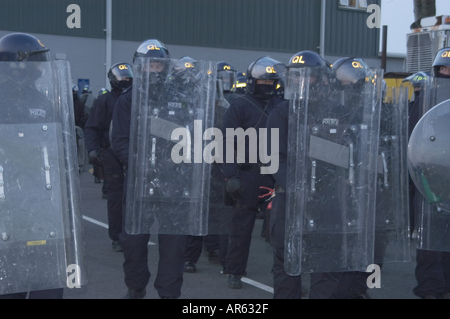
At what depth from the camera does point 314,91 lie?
3.96 metres

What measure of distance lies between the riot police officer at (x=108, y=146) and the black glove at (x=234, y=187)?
79.6 inches

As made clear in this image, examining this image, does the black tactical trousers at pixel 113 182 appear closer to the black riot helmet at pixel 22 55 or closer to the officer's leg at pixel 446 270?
the black riot helmet at pixel 22 55

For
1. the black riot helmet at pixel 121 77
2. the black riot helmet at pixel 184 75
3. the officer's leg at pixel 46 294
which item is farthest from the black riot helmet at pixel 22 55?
the black riot helmet at pixel 121 77

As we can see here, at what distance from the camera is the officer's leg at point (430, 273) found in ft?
17.0

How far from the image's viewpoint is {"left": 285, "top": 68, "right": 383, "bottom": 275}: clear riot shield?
394 cm

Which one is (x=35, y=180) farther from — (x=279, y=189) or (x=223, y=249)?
(x=223, y=249)

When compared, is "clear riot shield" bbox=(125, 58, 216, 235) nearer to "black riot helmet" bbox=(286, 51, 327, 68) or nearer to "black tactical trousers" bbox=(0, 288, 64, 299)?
"black riot helmet" bbox=(286, 51, 327, 68)

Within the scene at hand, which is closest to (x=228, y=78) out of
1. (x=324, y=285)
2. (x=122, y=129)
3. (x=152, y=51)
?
(x=152, y=51)

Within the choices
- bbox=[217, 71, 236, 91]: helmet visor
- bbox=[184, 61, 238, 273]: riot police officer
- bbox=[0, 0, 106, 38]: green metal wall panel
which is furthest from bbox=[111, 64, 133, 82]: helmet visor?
bbox=[0, 0, 106, 38]: green metal wall panel

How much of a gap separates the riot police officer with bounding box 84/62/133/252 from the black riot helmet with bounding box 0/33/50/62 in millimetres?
3049

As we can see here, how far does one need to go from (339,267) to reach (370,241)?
0.29 meters

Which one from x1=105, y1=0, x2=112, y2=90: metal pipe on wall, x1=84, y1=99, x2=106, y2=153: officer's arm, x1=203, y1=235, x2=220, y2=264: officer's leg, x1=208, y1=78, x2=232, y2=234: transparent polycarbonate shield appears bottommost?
x1=203, y1=235, x2=220, y2=264: officer's leg

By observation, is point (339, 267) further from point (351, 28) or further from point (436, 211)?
point (351, 28)

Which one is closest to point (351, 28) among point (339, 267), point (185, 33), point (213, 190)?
point (185, 33)
